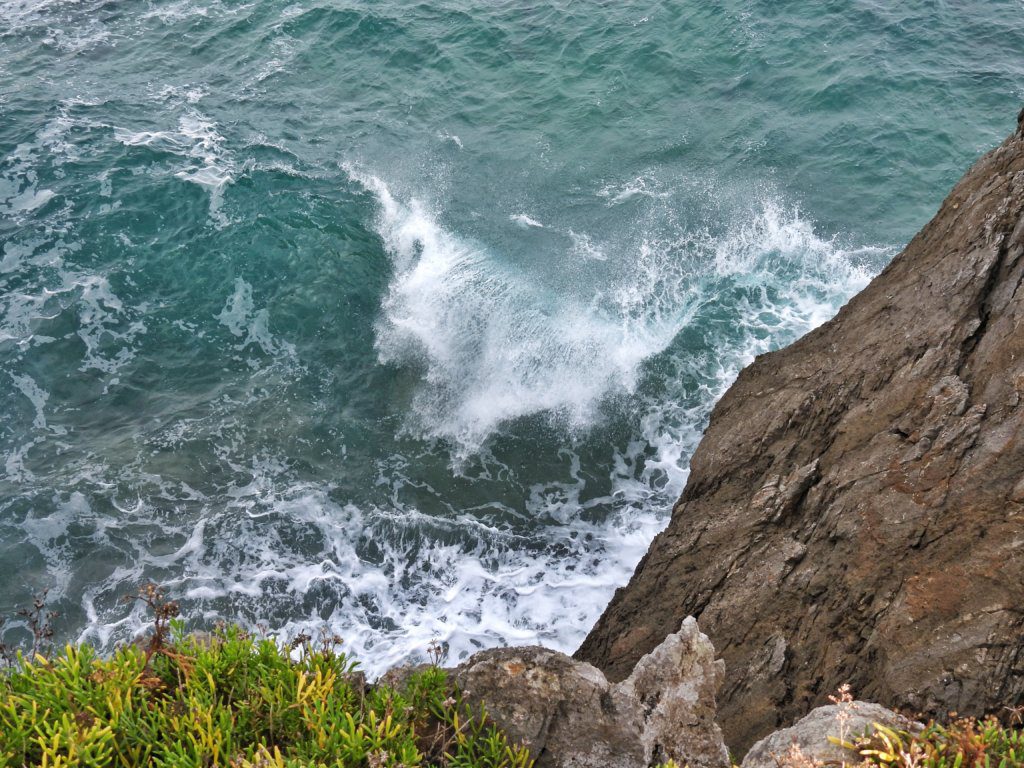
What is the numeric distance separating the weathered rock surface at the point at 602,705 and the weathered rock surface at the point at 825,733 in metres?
1.04

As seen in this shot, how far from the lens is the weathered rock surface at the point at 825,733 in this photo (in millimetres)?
7129

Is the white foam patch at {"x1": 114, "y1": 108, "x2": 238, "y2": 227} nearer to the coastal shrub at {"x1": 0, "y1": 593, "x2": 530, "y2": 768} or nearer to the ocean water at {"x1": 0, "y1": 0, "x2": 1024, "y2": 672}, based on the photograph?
the ocean water at {"x1": 0, "y1": 0, "x2": 1024, "y2": 672}

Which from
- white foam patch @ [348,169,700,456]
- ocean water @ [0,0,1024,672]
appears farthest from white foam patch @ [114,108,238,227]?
white foam patch @ [348,169,700,456]

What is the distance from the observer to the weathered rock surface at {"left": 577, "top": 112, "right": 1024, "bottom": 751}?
27.0ft

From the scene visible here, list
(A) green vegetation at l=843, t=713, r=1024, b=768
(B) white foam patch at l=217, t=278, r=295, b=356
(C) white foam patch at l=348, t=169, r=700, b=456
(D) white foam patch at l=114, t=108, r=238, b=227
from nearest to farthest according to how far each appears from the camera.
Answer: (A) green vegetation at l=843, t=713, r=1024, b=768
(C) white foam patch at l=348, t=169, r=700, b=456
(B) white foam patch at l=217, t=278, r=295, b=356
(D) white foam patch at l=114, t=108, r=238, b=227

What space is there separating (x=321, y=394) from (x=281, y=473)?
245 centimetres

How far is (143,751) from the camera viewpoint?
743 centimetres

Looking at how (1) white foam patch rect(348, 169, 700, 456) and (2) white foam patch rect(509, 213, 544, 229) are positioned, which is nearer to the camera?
(1) white foam patch rect(348, 169, 700, 456)

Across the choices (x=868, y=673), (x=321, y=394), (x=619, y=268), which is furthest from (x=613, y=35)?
(x=868, y=673)

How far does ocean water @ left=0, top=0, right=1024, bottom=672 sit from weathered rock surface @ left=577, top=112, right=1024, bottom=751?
17.3ft

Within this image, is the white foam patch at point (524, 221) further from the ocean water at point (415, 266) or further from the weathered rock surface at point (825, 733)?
the weathered rock surface at point (825, 733)

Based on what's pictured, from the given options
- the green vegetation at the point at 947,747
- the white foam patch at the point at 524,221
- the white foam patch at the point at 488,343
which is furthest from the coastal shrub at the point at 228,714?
the white foam patch at the point at 524,221

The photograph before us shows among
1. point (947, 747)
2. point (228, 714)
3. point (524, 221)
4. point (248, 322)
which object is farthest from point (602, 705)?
point (524, 221)

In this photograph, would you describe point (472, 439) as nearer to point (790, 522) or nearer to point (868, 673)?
point (790, 522)
